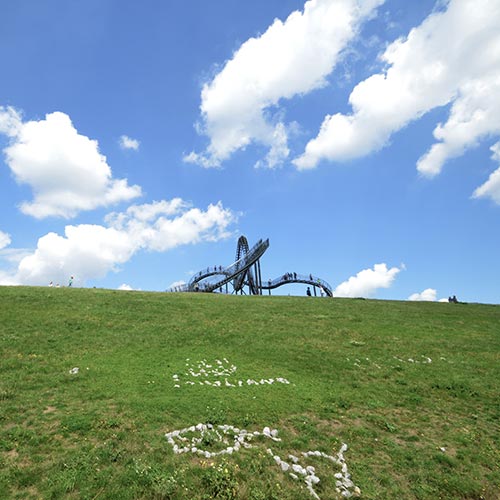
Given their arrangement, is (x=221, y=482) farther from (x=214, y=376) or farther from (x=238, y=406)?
(x=214, y=376)

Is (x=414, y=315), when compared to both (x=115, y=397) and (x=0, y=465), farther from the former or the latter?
(x=0, y=465)

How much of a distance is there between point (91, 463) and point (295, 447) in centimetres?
711

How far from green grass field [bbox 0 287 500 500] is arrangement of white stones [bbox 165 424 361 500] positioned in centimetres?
7

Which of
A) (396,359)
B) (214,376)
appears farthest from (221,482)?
(396,359)

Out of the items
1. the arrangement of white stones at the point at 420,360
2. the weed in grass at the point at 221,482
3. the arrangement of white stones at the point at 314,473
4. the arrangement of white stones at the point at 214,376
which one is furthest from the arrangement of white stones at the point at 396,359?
the weed in grass at the point at 221,482

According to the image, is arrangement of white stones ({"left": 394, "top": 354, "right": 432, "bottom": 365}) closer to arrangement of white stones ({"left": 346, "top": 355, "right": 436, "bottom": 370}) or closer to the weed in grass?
arrangement of white stones ({"left": 346, "top": 355, "right": 436, "bottom": 370})

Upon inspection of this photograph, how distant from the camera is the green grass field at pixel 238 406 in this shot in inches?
422

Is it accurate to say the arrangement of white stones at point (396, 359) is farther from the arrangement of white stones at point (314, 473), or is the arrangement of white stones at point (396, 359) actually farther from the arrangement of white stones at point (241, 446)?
the arrangement of white stones at point (314, 473)

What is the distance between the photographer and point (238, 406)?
51.4 feet

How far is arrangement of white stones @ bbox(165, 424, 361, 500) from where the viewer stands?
11.0 metres

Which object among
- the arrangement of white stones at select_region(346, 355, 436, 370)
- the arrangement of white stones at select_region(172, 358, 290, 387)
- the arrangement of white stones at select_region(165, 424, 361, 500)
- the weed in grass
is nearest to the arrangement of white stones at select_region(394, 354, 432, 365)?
the arrangement of white stones at select_region(346, 355, 436, 370)

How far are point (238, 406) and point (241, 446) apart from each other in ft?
10.5

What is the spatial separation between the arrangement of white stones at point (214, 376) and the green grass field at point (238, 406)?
4.9 inches

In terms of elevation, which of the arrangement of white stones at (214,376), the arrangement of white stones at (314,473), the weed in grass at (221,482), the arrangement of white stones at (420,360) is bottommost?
the arrangement of white stones at (314,473)
